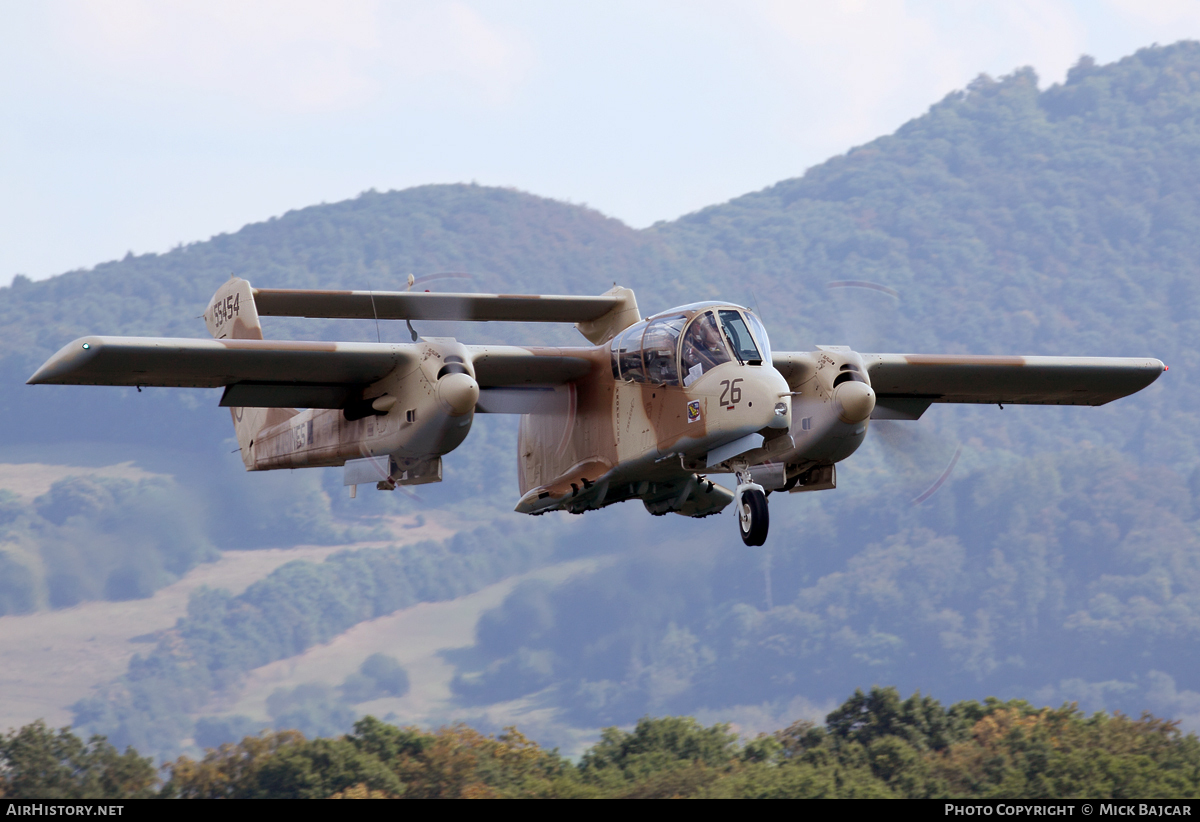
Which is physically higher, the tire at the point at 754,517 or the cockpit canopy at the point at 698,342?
the cockpit canopy at the point at 698,342

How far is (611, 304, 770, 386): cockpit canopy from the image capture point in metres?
20.8

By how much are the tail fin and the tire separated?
372 inches

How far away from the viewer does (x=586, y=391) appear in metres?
23.6

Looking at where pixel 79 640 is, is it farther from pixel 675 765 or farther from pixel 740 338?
pixel 740 338

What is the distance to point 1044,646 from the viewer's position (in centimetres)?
16600

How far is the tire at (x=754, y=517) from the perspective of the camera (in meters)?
20.7

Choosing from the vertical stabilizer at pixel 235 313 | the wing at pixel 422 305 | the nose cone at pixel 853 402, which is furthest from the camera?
the vertical stabilizer at pixel 235 313

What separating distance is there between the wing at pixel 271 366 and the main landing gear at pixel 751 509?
378 cm

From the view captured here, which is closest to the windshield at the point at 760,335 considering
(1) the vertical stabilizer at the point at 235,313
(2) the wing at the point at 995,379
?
(2) the wing at the point at 995,379

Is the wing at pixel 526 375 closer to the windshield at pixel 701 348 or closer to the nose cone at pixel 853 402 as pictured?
the windshield at pixel 701 348

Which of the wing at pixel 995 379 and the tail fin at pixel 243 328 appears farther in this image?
the tail fin at pixel 243 328

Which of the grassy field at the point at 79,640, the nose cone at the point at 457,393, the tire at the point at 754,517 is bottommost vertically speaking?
Result: the grassy field at the point at 79,640

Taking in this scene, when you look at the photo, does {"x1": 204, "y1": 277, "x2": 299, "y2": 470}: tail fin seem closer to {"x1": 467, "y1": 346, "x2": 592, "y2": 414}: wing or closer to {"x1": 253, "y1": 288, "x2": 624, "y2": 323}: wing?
{"x1": 253, "y1": 288, "x2": 624, "y2": 323}: wing

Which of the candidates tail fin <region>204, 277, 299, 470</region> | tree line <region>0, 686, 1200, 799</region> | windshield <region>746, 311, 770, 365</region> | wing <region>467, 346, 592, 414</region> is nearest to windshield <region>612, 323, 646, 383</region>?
wing <region>467, 346, 592, 414</region>
